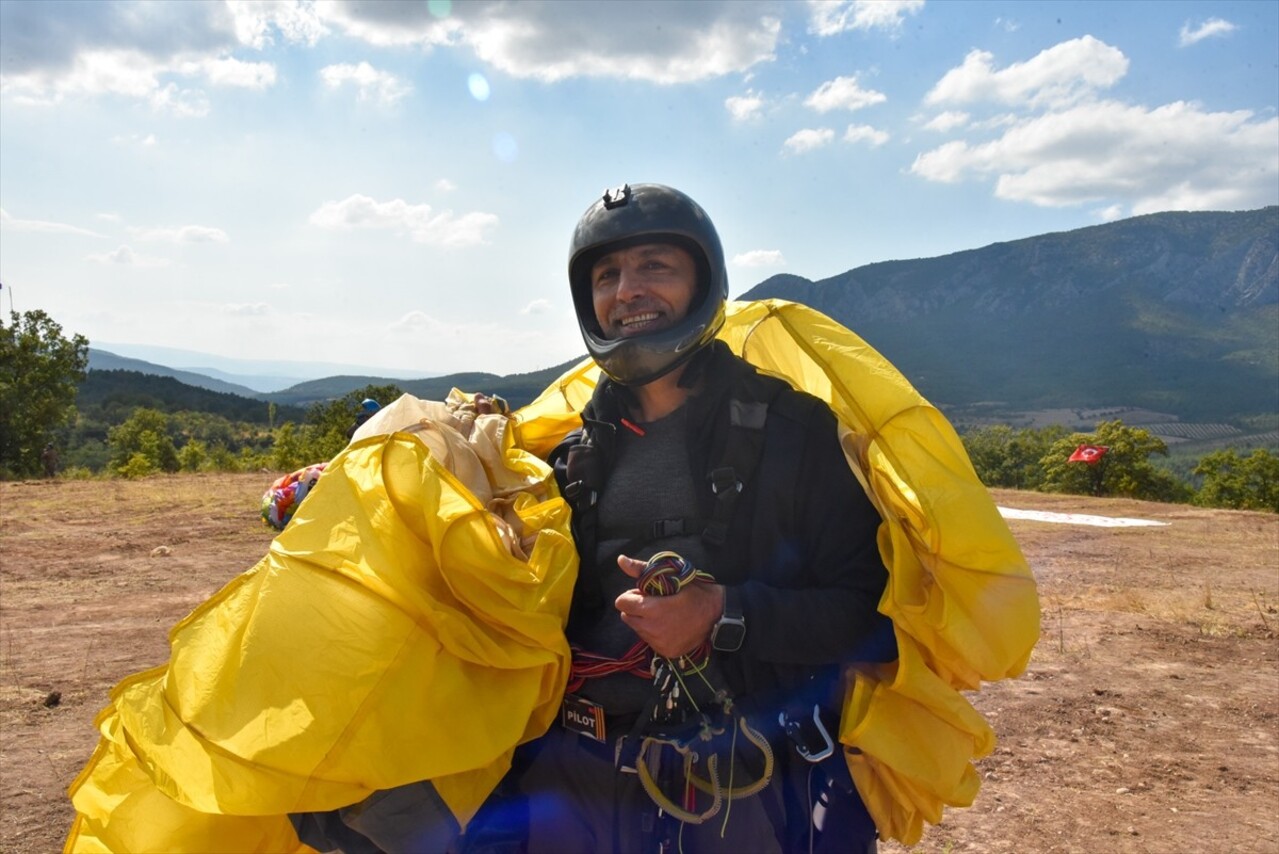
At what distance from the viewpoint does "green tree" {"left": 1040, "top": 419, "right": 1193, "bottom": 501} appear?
129ft

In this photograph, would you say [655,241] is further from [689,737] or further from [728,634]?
[689,737]

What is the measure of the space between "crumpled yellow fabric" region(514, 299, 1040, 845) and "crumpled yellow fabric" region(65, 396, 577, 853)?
710mm

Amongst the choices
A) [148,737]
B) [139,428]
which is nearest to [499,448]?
[148,737]

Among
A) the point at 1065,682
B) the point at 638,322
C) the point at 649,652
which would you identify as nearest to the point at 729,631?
the point at 649,652

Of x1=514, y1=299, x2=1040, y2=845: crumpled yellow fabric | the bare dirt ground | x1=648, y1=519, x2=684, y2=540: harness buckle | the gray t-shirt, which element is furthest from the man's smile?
the bare dirt ground

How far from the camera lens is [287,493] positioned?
2.54 metres

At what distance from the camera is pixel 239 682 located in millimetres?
1570

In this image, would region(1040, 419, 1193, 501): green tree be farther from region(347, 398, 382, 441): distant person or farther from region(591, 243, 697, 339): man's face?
region(347, 398, 382, 441): distant person

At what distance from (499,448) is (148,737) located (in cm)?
97

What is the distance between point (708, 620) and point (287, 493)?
1.50m

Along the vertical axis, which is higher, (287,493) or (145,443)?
(287,493)

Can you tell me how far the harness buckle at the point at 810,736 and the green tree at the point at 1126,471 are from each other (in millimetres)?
40735

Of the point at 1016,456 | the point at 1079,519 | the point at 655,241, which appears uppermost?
the point at 655,241

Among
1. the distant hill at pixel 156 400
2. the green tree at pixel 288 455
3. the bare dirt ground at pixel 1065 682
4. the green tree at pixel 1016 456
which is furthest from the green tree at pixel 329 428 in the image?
the distant hill at pixel 156 400
